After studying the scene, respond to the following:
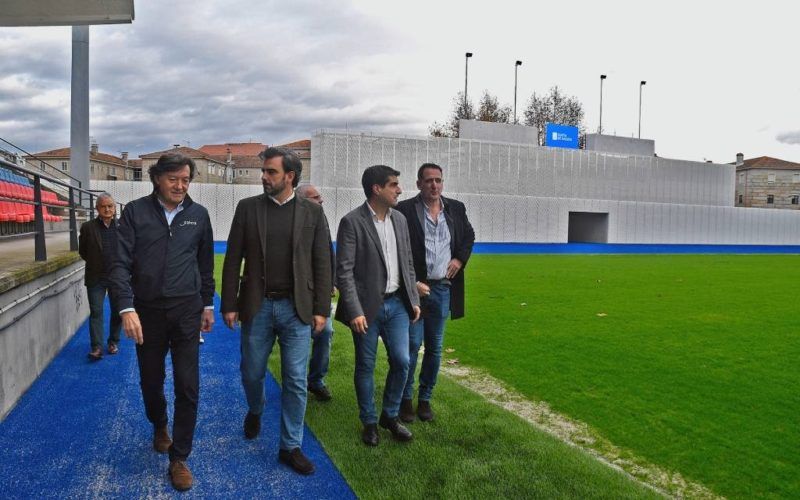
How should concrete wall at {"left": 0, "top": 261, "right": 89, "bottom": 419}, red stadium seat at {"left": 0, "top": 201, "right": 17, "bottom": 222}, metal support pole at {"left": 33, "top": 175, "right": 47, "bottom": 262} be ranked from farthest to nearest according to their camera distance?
red stadium seat at {"left": 0, "top": 201, "right": 17, "bottom": 222} < metal support pole at {"left": 33, "top": 175, "right": 47, "bottom": 262} < concrete wall at {"left": 0, "top": 261, "right": 89, "bottom": 419}

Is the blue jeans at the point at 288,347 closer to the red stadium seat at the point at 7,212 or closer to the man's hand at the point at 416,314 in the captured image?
the man's hand at the point at 416,314

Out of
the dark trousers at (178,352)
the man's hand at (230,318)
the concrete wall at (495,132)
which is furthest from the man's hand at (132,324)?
the concrete wall at (495,132)

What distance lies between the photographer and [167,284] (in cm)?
351

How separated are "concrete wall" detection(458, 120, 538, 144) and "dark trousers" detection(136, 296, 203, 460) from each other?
38.2 m

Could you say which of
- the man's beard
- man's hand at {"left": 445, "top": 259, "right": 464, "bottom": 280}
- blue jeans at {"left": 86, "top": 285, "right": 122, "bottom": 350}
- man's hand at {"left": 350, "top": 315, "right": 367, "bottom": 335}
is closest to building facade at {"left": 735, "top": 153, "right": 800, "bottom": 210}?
man's hand at {"left": 445, "top": 259, "right": 464, "bottom": 280}

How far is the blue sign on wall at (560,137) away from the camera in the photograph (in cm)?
4362

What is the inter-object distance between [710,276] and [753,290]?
413 centimetres

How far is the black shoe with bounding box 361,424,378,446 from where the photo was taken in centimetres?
401

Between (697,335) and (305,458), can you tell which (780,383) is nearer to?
(697,335)

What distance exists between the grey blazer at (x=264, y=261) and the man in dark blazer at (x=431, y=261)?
0.91 metres

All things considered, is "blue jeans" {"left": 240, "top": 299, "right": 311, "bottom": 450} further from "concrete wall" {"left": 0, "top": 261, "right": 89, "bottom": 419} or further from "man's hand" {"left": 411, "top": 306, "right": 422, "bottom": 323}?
"concrete wall" {"left": 0, "top": 261, "right": 89, "bottom": 419}

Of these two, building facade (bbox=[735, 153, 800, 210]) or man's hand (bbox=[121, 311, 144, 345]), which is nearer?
man's hand (bbox=[121, 311, 144, 345])

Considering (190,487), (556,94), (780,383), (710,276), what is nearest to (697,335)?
(780,383)

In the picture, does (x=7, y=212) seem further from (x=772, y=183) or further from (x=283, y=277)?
(x=772, y=183)
